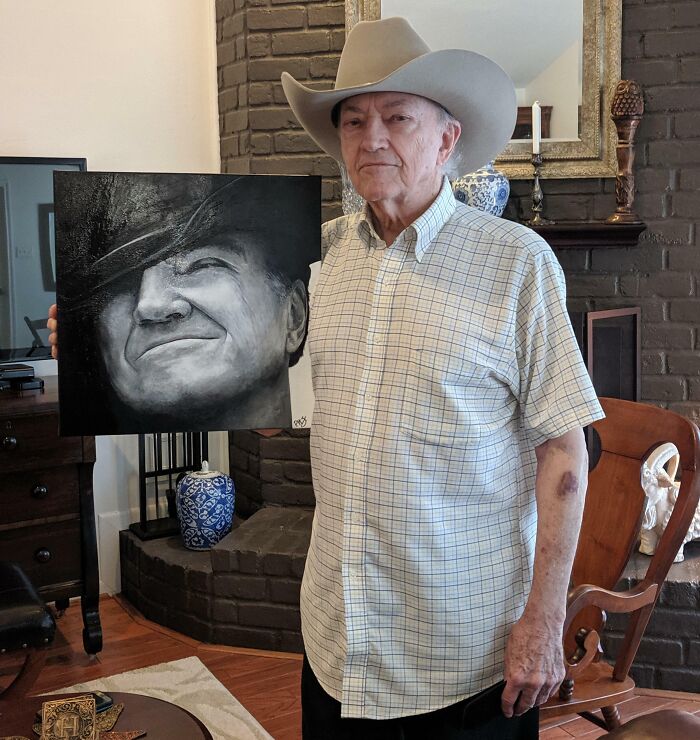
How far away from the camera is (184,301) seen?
188cm

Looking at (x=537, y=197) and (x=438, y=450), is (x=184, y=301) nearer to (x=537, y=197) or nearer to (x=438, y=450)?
(x=438, y=450)

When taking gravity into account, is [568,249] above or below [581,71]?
below

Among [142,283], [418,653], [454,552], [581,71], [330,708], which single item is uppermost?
[581,71]

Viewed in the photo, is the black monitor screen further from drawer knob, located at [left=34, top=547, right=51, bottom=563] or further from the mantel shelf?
the mantel shelf

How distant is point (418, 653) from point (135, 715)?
681 millimetres

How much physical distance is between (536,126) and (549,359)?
181 centimetres

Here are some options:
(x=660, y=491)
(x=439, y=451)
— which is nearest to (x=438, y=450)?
(x=439, y=451)

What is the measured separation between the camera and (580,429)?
1280mm

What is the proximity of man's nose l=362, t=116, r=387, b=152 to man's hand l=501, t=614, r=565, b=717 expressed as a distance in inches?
28.8

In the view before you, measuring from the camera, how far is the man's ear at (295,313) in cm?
188

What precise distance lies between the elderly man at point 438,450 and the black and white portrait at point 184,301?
0.49 m

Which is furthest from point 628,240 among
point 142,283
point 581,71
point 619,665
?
point 142,283

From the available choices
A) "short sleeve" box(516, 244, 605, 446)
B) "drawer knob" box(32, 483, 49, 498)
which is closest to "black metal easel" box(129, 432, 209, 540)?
"drawer knob" box(32, 483, 49, 498)

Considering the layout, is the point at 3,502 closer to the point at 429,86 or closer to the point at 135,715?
the point at 135,715
